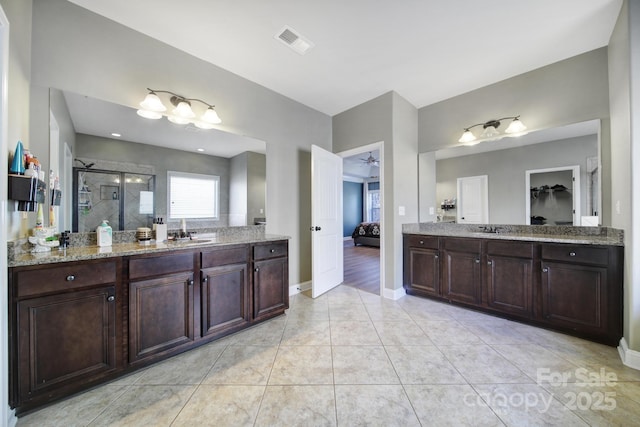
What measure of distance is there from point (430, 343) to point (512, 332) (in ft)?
2.85

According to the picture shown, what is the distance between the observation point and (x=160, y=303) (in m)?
1.72

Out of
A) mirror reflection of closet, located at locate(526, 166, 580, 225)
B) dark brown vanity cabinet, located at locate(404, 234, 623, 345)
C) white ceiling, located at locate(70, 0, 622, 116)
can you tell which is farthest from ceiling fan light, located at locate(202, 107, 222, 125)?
mirror reflection of closet, located at locate(526, 166, 580, 225)

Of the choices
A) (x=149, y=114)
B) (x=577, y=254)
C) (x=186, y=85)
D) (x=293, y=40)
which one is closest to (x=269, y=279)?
(x=149, y=114)

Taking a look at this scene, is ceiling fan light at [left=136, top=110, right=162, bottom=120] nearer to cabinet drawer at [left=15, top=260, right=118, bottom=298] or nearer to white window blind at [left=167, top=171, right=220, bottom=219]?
white window blind at [left=167, top=171, right=220, bottom=219]

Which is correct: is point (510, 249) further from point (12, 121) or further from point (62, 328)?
point (12, 121)

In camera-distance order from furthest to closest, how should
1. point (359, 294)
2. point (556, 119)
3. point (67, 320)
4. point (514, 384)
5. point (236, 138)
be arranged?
point (359, 294) < point (236, 138) < point (556, 119) < point (514, 384) < point (67, 320)

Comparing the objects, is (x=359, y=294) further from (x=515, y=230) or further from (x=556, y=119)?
(x=556, y=119)

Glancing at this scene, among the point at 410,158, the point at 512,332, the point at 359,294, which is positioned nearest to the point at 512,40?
the point at 410,158

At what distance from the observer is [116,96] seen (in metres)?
1.99

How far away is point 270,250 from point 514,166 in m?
3.12

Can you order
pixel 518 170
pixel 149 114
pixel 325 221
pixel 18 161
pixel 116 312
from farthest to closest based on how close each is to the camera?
pixel 325 221
pixel 518 170
pixel 149 114
pixel 116 312
pixel 18 161

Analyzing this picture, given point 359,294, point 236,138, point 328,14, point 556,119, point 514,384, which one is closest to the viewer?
point 514,384

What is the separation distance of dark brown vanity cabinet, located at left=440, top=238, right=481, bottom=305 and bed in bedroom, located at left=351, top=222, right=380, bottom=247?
4323 mm

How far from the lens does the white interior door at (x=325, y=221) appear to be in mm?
3104
